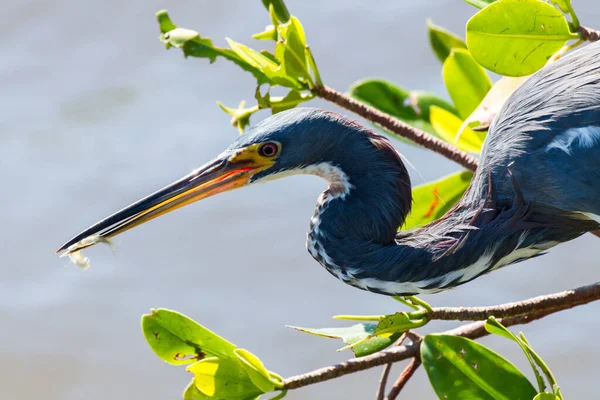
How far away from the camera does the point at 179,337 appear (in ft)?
6.98

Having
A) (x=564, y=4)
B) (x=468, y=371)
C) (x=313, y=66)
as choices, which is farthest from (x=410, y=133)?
(x=468, y=371)

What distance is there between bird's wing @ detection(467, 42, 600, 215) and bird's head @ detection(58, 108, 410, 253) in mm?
257

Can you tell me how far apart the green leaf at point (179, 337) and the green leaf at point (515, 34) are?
2.88ft

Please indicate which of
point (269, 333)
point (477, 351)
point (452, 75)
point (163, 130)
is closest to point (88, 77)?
point (163, 130)

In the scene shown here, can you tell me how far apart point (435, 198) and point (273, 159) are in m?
0.76

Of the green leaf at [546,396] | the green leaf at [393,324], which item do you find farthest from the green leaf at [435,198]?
the green leaf at [546,396]

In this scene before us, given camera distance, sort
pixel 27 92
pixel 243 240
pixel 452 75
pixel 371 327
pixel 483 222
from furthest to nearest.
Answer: pixel 27 92, pixel 243 240, pixel 452 75, pixel 483 222, pixel 371 327

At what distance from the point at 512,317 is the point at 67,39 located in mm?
3869

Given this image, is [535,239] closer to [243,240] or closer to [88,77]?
[243,240]

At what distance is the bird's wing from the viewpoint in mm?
2266

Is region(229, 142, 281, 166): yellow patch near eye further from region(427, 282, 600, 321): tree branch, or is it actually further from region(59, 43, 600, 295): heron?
region(427, 282, 600, 321): tree branch

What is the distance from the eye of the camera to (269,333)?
4.40 m

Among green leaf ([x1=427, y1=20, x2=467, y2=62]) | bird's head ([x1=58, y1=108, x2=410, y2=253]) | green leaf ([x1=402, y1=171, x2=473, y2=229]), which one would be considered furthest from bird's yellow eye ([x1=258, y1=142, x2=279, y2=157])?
green leaf ([x1=427, y1=20, x2=467, y2=62])

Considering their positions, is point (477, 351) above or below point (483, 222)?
below
